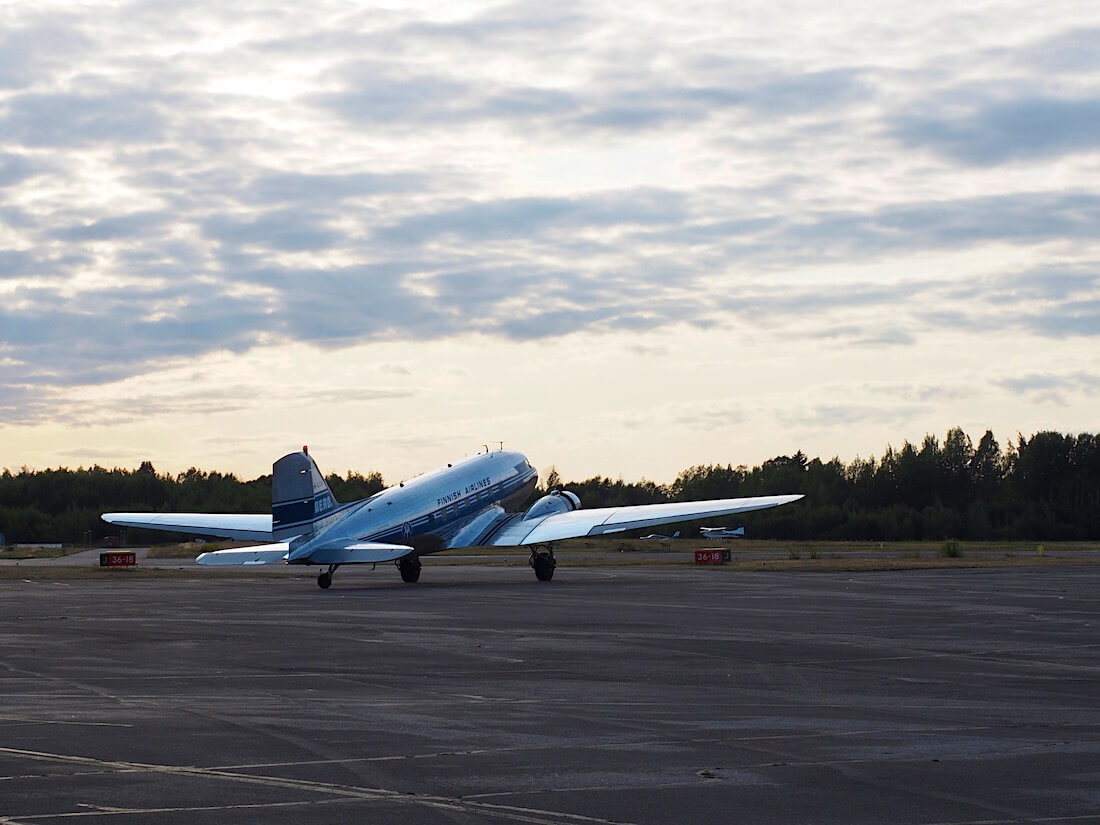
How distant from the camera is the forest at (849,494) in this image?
117875 millimetres

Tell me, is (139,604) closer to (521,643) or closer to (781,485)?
(521,643)

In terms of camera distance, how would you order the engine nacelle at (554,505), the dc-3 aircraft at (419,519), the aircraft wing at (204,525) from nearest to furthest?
the dc-3 aircraft at (419,519) < the aircraft wing at (204,525) < the engine nacelle at (554,505)

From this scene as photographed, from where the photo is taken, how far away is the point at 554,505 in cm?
5794

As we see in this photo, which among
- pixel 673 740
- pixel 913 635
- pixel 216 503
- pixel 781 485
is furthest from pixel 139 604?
pixel 781 485

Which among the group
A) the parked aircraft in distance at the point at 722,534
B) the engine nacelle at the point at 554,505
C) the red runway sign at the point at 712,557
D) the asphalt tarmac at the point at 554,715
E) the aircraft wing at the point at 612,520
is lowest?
the asphalt tarmac at the point at 554,715

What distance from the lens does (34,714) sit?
16984 mm

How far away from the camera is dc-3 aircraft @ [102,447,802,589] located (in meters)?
47.4

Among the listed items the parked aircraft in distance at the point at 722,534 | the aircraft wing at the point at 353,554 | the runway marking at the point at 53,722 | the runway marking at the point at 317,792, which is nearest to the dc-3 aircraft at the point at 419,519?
the aircraft wing at the point at 353,554

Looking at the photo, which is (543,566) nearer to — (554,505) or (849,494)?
(554,505)

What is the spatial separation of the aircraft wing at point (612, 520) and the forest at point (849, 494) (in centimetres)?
3499

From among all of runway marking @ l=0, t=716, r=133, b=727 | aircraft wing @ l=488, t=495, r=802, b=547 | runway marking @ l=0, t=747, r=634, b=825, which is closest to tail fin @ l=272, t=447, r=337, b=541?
aircraft wing @ l=488, t=495, r=802, b=547

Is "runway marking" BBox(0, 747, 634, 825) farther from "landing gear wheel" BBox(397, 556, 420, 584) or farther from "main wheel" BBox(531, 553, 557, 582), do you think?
"main wheel" BBox(531, 553, 557, 582)

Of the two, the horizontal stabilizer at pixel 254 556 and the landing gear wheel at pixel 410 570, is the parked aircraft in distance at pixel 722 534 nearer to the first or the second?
the landing gear wheel at pixel 410 570

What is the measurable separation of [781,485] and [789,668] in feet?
440
